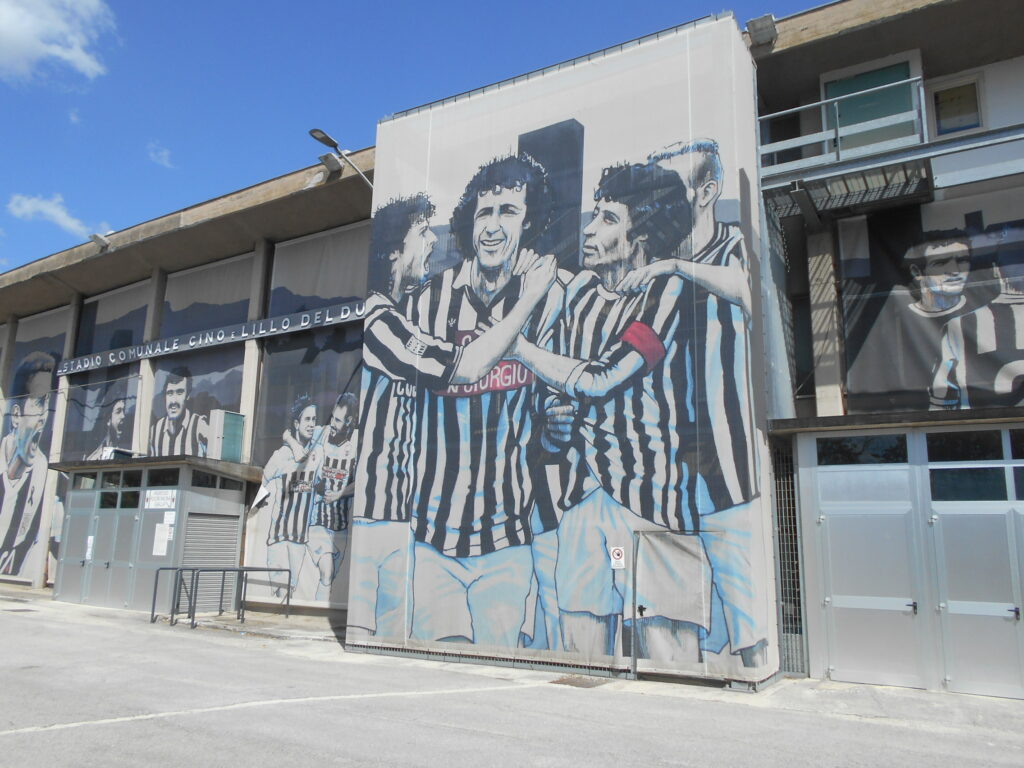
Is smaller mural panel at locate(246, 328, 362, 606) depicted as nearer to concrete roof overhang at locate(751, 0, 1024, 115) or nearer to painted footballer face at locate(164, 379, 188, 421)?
painted footballer face at locate(164, 379, 188, 421)

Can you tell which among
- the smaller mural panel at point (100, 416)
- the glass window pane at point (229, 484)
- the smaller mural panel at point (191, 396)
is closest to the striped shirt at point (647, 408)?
the glass window pane at point (229, 484)

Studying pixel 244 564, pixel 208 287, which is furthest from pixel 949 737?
pixel 208 287

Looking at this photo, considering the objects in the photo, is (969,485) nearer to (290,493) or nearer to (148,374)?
(290,493)

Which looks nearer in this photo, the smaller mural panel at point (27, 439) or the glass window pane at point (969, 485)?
the glass window pane at point (969, 485)

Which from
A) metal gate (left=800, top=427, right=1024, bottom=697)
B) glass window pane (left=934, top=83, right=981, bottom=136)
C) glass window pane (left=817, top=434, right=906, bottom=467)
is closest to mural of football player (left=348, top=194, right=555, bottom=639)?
glass window pane (left=817, top=434, right=906, bottom=467)

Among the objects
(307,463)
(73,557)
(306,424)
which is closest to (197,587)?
(307,463)

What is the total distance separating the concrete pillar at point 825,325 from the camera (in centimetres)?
1305

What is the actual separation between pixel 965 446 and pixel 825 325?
3183 mm

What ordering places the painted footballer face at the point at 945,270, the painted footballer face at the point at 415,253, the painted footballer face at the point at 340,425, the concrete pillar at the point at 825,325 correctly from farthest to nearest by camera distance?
1. the painted footballer face at the point at 340,425
2. the painted footballer face at the point at 415,253
3. the concrete pillar at the point at 825,325
4. the painted footballer face at the point at 945,270

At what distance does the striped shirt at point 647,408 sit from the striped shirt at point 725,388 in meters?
0.19

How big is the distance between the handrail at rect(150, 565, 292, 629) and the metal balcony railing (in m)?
13.0

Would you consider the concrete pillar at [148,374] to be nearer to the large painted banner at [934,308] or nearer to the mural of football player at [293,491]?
the mural of football player at [293,491]

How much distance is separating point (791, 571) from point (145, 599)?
1400cm

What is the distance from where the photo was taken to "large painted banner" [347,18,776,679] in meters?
11.1
